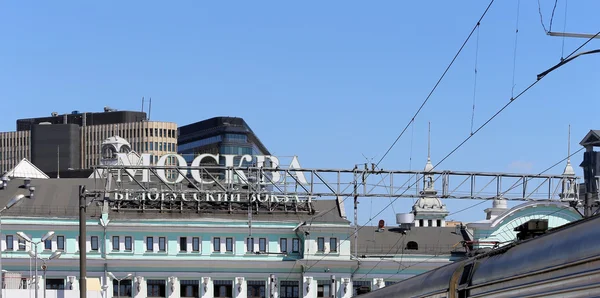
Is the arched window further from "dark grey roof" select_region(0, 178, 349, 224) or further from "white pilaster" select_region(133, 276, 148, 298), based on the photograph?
"white pilaster" select_region(133, 276, 148, 298)

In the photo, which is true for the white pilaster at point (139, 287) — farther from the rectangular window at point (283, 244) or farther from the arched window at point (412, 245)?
the arched window at point (412, 245)

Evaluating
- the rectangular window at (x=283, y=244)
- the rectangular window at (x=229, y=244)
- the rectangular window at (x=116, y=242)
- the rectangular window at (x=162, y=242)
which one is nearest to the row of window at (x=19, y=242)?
the rectangular window at (x=116, y=242)

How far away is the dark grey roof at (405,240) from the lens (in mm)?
112250

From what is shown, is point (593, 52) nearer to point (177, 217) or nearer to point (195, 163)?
point (195, 163)

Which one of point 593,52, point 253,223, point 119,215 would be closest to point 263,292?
point 253,223

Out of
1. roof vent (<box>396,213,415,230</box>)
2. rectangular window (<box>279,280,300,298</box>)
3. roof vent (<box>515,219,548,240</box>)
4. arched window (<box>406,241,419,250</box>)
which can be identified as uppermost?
roof vent (<box>396,213,415,230</box>)

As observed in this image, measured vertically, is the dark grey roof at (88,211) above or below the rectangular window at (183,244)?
above

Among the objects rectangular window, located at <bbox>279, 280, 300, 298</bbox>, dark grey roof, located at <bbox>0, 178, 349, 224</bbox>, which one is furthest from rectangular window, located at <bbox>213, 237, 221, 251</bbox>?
rectangular window, located at <bbox>279, 280, 300, 298</bbox>

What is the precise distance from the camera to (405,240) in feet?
372

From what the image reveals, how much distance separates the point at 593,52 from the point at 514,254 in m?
5.77

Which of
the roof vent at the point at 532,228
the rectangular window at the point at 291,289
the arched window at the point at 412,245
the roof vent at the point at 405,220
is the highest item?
the roof vent at the point at 405,220

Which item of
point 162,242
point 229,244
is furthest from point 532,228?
point 162,242

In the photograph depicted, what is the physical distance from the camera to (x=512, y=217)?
108312 mm

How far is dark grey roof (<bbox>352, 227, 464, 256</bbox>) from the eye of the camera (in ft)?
368
